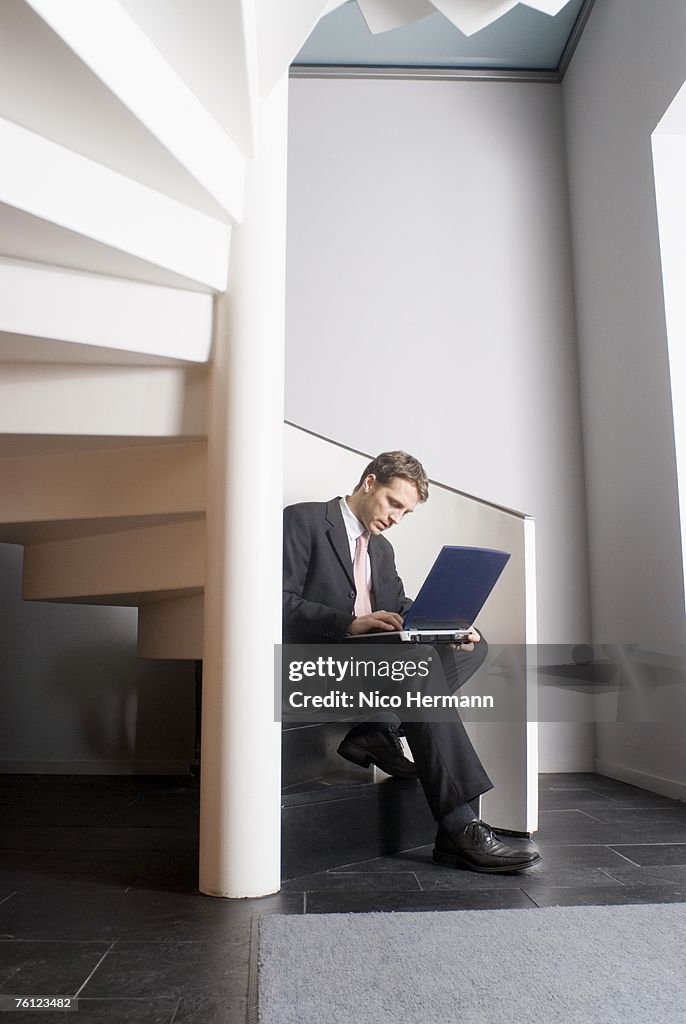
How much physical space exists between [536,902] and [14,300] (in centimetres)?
191

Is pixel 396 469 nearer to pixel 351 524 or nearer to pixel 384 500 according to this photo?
pixel 384 500

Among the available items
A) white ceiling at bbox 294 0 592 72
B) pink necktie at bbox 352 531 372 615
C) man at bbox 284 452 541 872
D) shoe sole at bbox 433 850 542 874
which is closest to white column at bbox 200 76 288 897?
man at bbox 284 452 541 872

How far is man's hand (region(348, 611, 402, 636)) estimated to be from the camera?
247cm

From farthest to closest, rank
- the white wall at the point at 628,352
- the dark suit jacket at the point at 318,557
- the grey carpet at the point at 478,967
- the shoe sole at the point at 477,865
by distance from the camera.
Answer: the white wall at the point at 628,352 < the dark suit jacket at the point at 318,557 < the shoe sole at the point at 477,865 < the grey carpet at the point at 478,967

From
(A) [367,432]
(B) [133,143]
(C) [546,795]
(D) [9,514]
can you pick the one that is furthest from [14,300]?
(C) [546,795]

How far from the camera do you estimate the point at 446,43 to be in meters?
4.51

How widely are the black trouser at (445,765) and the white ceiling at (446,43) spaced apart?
372cm

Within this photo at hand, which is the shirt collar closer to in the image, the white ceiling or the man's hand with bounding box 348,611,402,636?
the man's hand with bounding box 348,611,402,636

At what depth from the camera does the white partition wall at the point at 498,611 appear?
2662 millimetres

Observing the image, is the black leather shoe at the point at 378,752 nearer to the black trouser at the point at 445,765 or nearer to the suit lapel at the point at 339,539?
the black trouser at the point at 445,765

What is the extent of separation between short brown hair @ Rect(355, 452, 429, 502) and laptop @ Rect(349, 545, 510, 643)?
1.35 ft

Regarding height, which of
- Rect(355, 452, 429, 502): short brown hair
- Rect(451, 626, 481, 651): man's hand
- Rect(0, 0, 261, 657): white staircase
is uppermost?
Rect(0, 0, 261, 657): white staircase

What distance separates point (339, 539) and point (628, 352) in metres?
1.93

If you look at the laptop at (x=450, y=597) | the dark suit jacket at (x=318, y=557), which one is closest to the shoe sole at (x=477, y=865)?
the laptop at (x=450, y=597)
